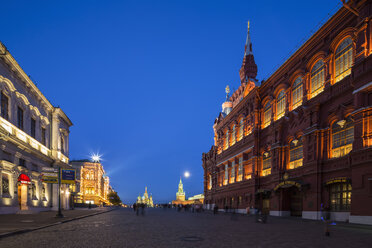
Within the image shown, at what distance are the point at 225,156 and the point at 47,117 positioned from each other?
29164mm

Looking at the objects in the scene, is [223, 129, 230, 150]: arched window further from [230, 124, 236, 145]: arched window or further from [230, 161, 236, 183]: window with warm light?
[230, 161, 236, 183]: window with warm light

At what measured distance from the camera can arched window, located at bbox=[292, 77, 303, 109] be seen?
105 ft

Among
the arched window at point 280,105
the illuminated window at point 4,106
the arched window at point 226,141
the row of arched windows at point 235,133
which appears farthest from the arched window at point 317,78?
the illuminated window at point 4,106

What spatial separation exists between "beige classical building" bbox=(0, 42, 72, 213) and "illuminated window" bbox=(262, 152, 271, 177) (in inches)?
1044

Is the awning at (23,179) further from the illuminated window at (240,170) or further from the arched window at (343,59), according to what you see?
the arched window at (343,59)

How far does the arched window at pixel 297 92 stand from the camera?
31922mm

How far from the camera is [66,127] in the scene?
50312 mm

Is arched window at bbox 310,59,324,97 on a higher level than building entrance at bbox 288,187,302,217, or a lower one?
higher

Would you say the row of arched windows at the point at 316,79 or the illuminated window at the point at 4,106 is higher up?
the row of arched windows at the point at 316,79

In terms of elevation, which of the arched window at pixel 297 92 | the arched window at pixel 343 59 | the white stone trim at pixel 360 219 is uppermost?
the arched window at pixel 343 59

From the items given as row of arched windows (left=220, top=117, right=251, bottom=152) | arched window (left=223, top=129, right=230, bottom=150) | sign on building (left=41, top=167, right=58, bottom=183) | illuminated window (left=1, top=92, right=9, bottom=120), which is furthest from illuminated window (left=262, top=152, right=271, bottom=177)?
illuminated window (left=1, top=92, right=9, bottom=120)

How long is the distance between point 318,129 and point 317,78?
513 cm

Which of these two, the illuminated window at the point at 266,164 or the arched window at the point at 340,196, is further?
the illuminated window at the point at 266,164

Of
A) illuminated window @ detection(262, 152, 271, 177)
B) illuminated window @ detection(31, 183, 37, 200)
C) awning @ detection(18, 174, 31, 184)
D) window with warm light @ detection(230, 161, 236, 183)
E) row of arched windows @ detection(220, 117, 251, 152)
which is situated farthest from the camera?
window with warm light @ detection(230, 161, 236, 183)
